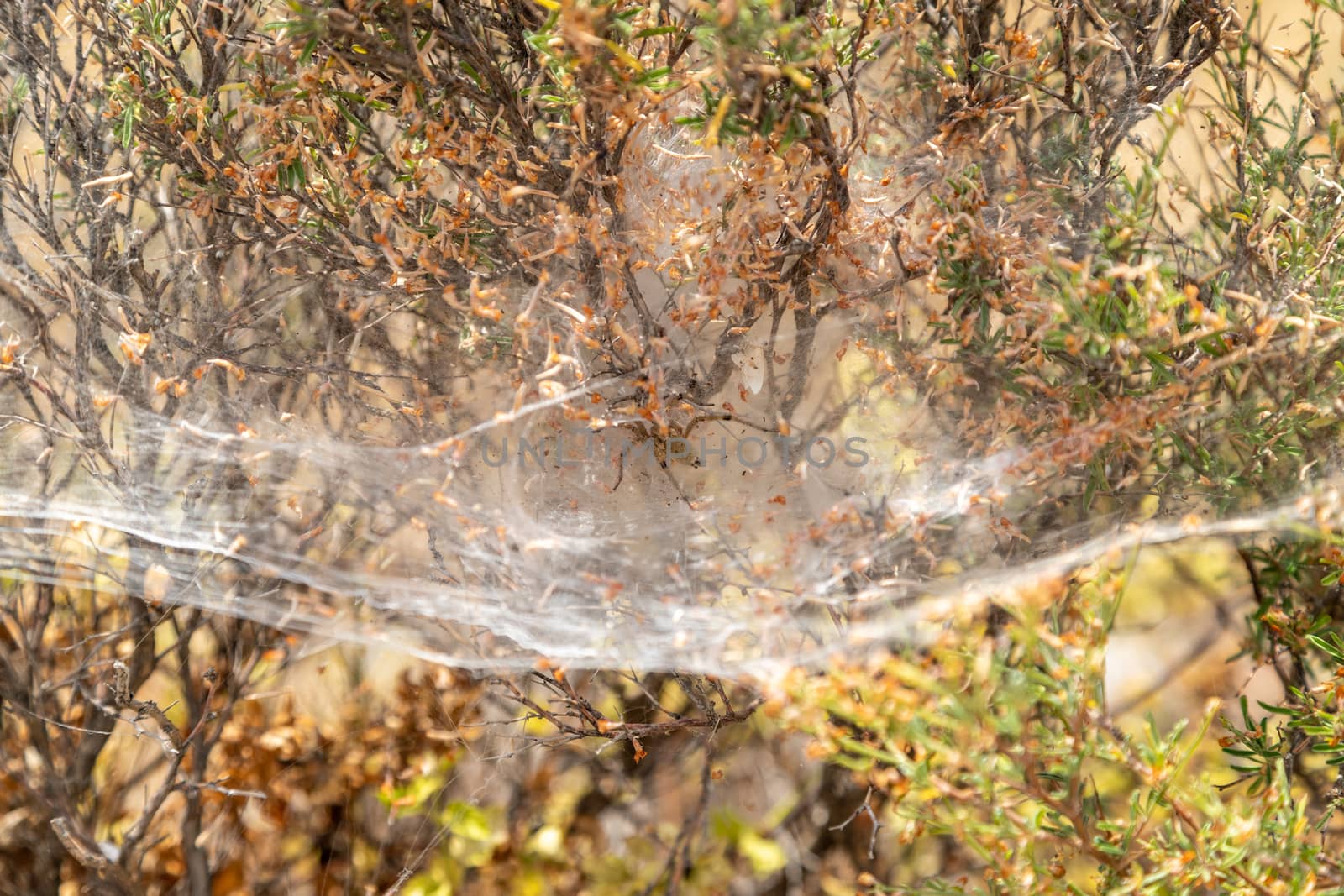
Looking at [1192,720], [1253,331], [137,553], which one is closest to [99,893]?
[137,553]

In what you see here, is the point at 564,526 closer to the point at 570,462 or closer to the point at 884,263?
the point at 570,462

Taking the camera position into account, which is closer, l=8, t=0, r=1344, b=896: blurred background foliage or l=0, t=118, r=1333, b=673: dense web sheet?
l=8, t=0, r=1344, b=896: blurred background foliage

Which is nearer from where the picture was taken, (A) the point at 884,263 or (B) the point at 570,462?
(A) the point at 884,263

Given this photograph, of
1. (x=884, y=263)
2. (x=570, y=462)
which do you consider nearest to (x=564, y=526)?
(x=570, y=462)

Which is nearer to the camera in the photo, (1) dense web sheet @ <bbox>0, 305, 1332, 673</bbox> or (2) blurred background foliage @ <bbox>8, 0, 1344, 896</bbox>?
(2) blurred background foliage @ <bbox>8, 0, 1344, 896</bbox>

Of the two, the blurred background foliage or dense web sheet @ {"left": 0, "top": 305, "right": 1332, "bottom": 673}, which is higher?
the blurred background foliage

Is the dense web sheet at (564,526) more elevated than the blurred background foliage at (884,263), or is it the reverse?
the blurred background foliage at (884,263)

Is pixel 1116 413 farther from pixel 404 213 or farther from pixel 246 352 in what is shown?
pixel 246 352

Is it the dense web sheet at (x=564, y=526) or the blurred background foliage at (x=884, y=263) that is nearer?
the blurred background foliage at (x=884, y=263)

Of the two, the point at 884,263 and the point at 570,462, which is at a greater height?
the point at 884,263

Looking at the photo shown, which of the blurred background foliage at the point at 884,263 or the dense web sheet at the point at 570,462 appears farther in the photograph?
the dense web sheet at the point at 570,462

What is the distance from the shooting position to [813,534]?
1.59 m

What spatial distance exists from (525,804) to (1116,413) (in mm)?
1965

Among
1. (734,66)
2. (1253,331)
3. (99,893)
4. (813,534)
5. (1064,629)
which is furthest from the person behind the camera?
(99,893)
